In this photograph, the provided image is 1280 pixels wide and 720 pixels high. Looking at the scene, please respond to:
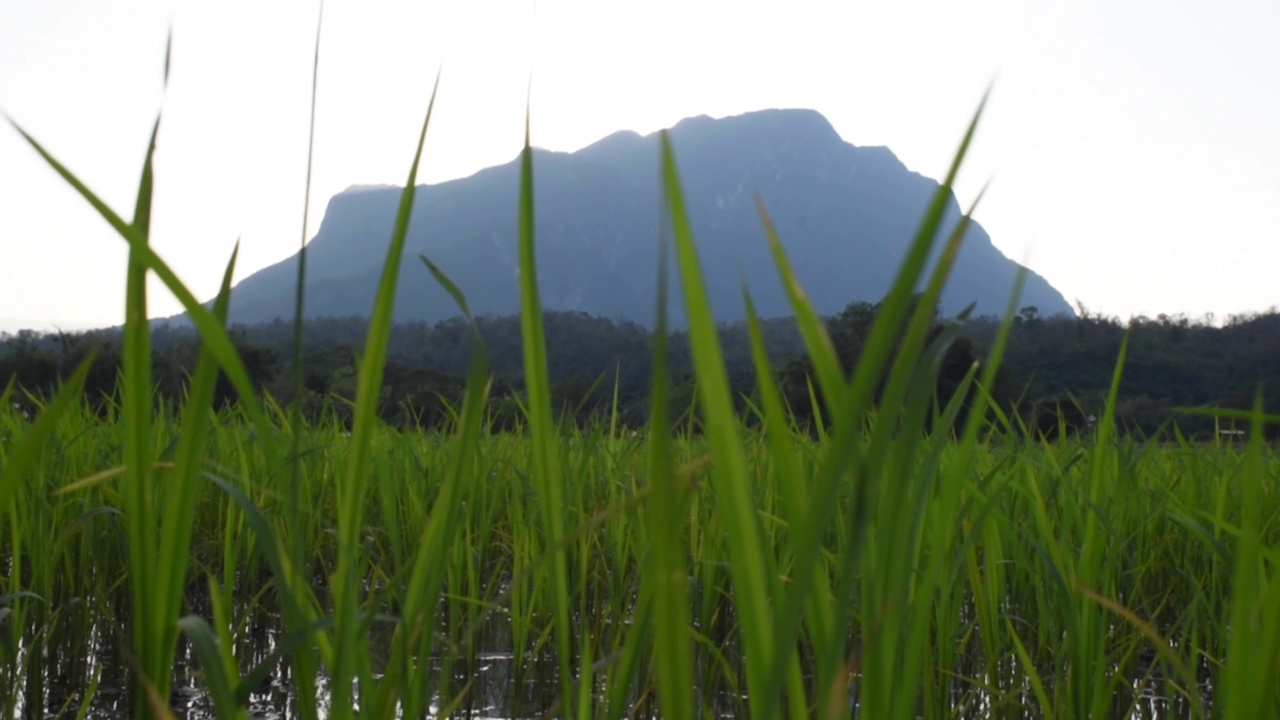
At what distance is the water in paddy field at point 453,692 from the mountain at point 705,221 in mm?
110004

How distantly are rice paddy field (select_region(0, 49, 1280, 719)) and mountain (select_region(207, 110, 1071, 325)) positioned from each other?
110 meters

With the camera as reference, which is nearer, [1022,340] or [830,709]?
[830,709]

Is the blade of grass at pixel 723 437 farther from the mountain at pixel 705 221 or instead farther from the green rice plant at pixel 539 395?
the mountain at pixel 705 221

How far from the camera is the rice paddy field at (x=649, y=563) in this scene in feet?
1.65

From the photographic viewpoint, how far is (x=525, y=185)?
2.25ft

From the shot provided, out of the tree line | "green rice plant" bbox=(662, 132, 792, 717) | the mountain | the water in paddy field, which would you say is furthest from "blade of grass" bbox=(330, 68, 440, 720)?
the mountain

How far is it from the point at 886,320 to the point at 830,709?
206 millimetres

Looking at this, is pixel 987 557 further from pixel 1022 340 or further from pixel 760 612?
pixel 1022 340

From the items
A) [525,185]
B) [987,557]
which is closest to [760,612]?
[525,185]

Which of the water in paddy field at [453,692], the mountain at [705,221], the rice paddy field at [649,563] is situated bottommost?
the water in paddy field at [453,692]

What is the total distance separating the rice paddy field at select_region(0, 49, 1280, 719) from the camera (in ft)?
1.65

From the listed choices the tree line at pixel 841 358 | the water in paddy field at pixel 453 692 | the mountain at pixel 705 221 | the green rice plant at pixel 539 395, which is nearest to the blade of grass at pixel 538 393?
the green rice plant at pixel 539 395

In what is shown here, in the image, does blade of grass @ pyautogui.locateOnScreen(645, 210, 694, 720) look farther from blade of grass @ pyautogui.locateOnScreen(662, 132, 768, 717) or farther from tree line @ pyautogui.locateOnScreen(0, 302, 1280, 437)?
tree line @ pyautogui.locateOnScreen(0, 302, 1280, 437)

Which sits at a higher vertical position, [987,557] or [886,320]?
[886,320]
